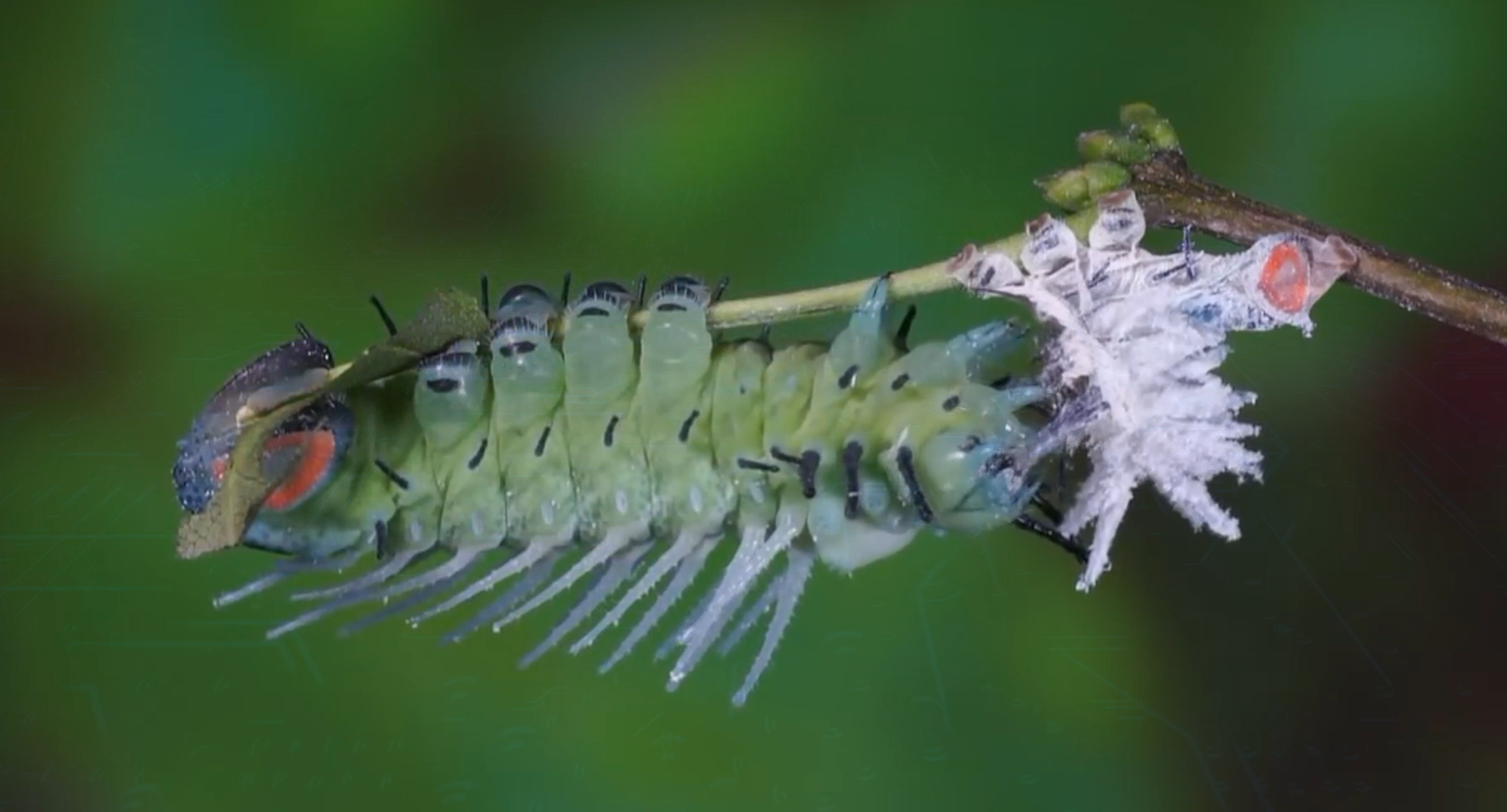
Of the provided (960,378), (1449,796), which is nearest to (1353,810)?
(1449,796)

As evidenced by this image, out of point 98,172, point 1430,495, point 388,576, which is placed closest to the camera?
point 388,576

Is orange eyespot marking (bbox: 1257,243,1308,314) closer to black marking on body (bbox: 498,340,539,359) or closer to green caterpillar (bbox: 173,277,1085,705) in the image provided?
green caterpillar (bbox: 173,277,1085,705)

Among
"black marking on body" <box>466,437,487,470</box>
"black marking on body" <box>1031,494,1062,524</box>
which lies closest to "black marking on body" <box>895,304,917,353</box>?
"black marking on body" <box>1031,494,1062,524</box>

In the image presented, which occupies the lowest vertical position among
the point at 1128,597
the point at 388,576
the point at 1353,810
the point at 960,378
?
the point at 1353,810

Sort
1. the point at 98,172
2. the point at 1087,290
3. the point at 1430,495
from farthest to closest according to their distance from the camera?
the point at 98,172 < the point at 1430,495 < the point at 1087,290

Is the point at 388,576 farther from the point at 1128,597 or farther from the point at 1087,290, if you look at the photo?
the point at 1128,597

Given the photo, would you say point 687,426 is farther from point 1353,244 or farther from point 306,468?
point 1353,244

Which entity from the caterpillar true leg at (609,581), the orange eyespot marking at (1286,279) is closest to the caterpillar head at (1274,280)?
the orange eyespot marking at (1286,279)
